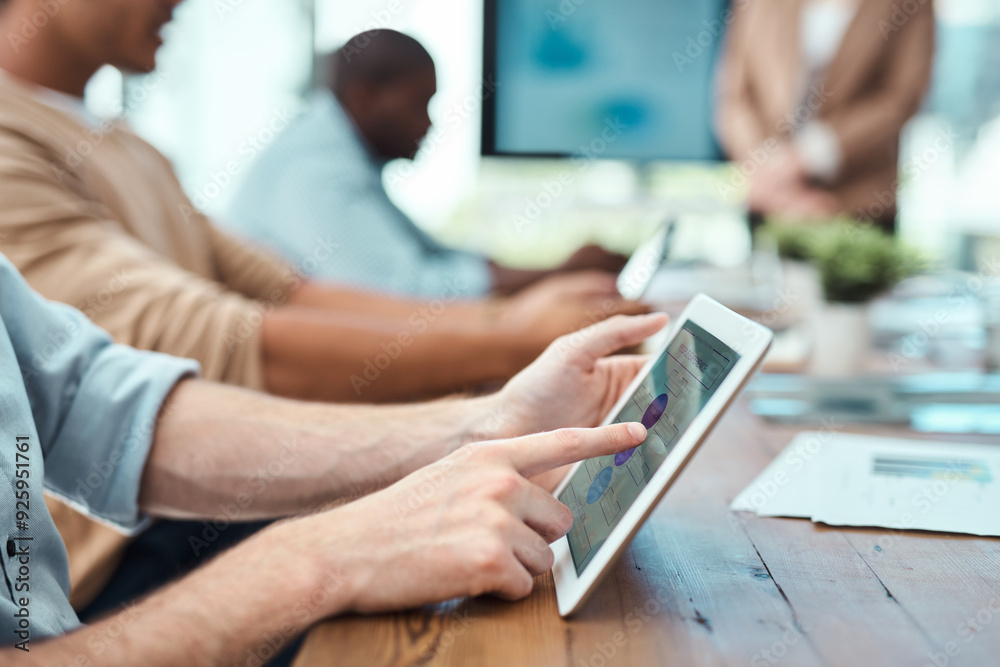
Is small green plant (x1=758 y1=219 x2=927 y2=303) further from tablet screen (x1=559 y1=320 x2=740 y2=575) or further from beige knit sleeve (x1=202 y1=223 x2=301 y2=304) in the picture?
beige knit sleeve (x1=202 y1=223 x2=301 y2=304)

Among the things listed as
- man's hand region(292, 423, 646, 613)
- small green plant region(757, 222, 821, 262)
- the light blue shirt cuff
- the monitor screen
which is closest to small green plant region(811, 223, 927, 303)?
small green plant region(757, 222, 821, 262)

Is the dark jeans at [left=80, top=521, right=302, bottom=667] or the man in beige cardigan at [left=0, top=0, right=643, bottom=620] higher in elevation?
the man in beige cardigan at [left=0, top=0, right=643, bottom=620]

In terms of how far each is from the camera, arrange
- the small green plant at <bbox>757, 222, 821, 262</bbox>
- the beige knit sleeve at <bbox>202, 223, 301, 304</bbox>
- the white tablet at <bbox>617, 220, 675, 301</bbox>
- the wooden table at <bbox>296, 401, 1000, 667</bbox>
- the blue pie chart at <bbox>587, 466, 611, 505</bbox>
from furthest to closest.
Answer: the beige knit sleeve at <bbox>202, 223, 301, 304</bbox>
the small green plant at <bbox>757, 222, 821, 262</bbox>
the white tablet at <bbox>617, 220, 675, 301</bbox>
the blue pie chart at <bbox>587, 466, 611, 505</bbox>
the wooden table at <bbox>296, 401, 1000, 667</bbox>

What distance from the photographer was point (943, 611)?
1.60 ft

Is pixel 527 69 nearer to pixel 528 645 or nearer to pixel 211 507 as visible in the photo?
pixel 211 507

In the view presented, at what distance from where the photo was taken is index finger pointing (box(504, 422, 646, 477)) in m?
0.49

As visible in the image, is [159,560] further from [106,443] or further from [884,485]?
[884,485]

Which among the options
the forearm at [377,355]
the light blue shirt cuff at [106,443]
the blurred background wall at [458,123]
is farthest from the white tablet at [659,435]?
the blurred background wall at [458,123]

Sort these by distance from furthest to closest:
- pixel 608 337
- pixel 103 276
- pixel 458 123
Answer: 1. pixel 458 123
2. pixel 103 276
3. pixel 608 337

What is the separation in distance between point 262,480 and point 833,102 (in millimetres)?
2245

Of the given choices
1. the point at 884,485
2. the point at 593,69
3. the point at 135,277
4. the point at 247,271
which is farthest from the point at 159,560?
the point at 593,69

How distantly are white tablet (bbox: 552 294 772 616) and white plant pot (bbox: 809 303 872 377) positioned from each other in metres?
0.67

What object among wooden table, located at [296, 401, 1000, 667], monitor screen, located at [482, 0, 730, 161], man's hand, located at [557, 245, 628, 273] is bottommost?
man's hand, located at [557, 245, 628, 273]

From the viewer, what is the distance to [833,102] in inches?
95.5
